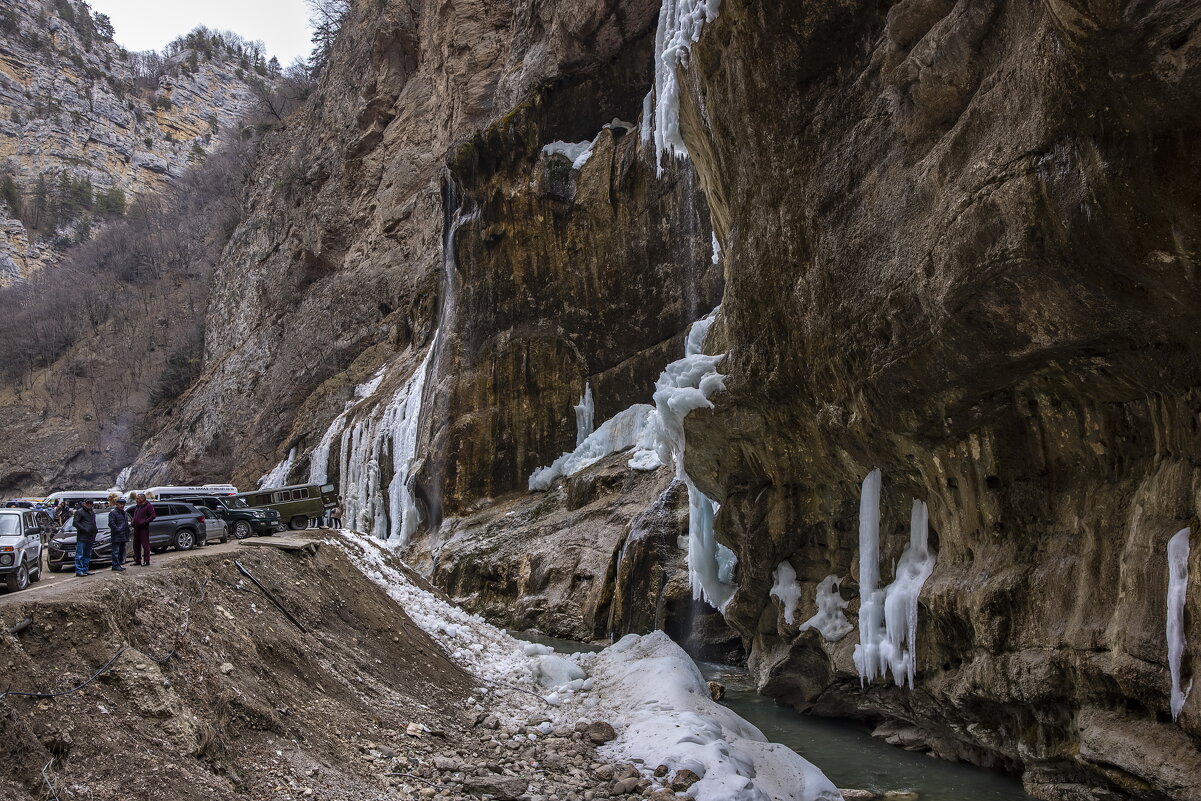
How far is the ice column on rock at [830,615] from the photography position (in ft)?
Answer: 47.1

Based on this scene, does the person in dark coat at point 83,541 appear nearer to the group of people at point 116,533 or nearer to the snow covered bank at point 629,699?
the group of people at point 116,533

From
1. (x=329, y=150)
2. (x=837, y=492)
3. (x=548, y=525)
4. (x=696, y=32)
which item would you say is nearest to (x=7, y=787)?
(x=837, y=492)

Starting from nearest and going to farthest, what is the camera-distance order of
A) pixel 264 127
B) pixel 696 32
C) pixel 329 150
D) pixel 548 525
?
pixel 696 32 < pixel 548 525 < pixel 329 150 < pixel 264 127

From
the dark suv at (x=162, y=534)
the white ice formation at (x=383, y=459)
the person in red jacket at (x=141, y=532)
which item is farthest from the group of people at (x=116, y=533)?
the white ice formation at (x=383, y=459)

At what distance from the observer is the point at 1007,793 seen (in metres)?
10.5

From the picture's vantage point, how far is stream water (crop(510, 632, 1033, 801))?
10.7m

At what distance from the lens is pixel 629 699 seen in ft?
42.9

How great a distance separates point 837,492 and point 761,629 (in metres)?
3.86

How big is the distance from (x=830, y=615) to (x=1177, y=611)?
290 inches

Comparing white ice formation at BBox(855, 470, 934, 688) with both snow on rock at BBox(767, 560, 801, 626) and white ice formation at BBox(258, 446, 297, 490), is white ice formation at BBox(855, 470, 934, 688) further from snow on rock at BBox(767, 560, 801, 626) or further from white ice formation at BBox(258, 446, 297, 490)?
white ice formation at BBox(258, 446, 297, 490)

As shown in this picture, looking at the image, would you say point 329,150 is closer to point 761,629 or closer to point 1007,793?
point 761,629

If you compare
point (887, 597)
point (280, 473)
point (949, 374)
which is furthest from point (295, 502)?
point (949, 374)

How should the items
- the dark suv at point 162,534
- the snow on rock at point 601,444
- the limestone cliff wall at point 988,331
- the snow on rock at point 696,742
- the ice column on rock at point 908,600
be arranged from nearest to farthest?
the limestone cliff wall at point 988,331 → the snow on rock at point 696,742 → the ice column on rock at point 908,600 → the dark suv at point 162,534 → the snow on rock at point 601,444

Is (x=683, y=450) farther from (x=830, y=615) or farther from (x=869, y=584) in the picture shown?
(x=869, y=584)
